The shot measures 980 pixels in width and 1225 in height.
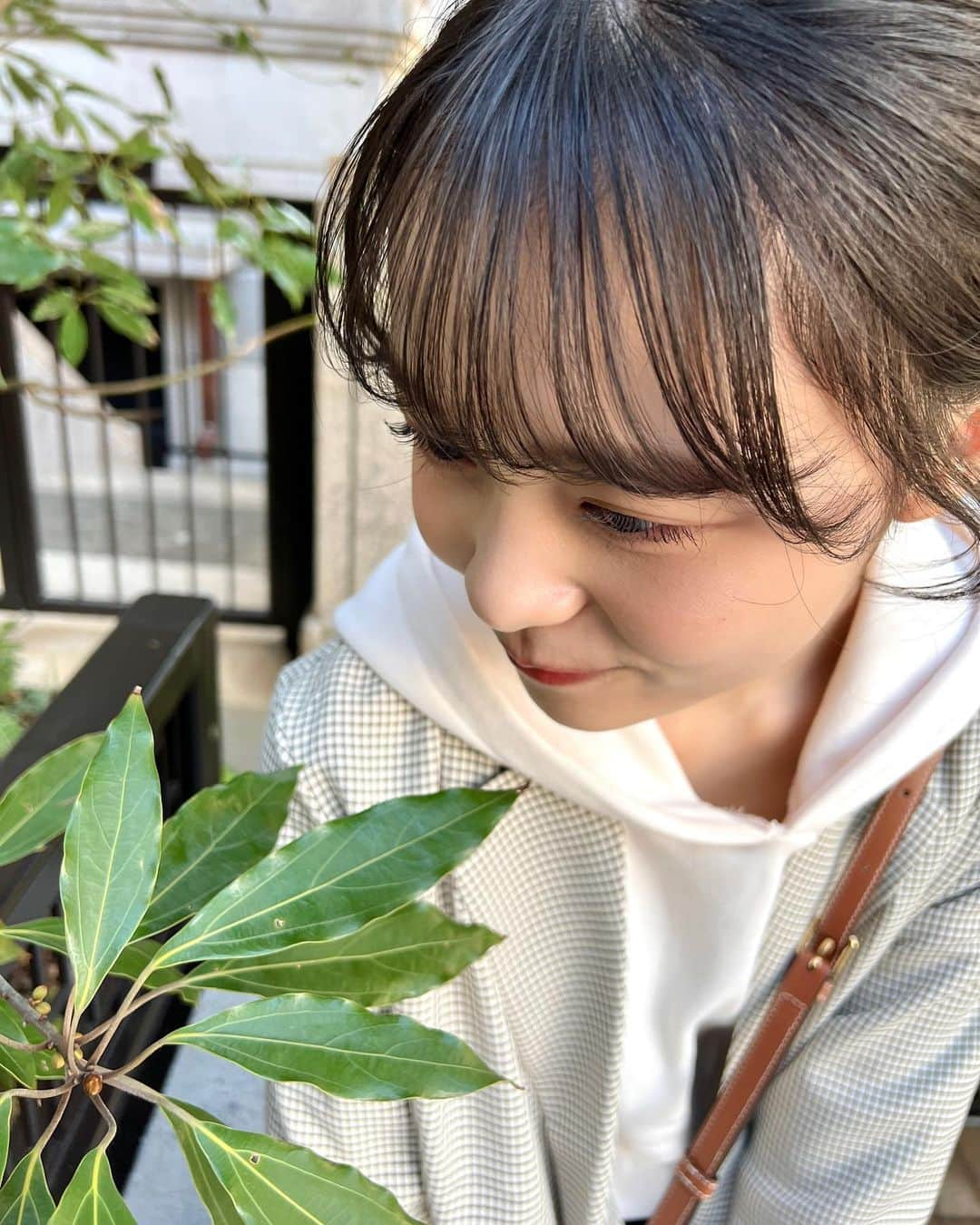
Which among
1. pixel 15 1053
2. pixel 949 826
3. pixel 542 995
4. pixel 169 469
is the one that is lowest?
pixel 169 469

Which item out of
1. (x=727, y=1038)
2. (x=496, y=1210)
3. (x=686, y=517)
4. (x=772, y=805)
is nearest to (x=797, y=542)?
(x=686, y=517)

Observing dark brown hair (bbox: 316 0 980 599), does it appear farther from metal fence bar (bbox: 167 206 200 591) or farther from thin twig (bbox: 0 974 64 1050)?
metal fence bar (bbox: 167 206 200 591)

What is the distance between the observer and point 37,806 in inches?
27.5

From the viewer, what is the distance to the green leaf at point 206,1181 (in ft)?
1.64

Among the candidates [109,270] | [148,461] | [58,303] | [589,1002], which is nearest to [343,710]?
[589,1002]

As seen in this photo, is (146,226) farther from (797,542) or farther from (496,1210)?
(496,1210)

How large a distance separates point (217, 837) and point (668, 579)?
33 centimetres

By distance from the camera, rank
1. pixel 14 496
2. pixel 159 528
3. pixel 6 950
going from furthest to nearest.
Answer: pixel 159 528 < pixel 14 496 < pixel 6 950

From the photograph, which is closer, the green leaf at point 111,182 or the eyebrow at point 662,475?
the eyebrow at point 662,475

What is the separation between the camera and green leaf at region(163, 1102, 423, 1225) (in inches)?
19.5

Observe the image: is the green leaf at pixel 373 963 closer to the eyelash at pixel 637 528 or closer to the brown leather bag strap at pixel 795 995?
the eyelash at pixel 637 528

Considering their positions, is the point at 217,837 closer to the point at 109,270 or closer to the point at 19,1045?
the point at 19,1045

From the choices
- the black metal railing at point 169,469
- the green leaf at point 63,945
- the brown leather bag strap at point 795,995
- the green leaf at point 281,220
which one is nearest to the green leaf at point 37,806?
the green leaf at point 63,945

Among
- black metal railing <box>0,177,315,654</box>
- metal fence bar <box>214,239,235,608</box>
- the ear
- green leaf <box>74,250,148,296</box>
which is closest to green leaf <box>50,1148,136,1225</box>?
the ear
